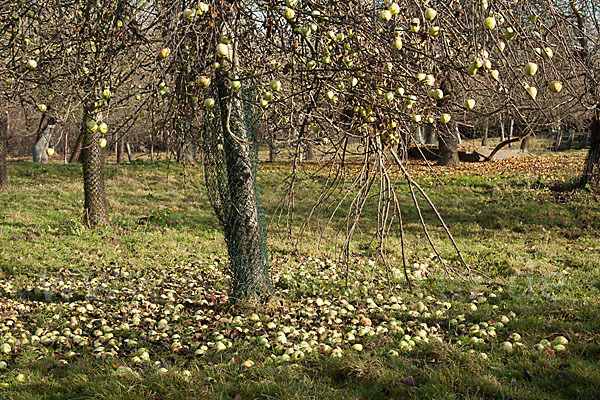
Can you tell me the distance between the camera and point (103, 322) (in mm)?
4199

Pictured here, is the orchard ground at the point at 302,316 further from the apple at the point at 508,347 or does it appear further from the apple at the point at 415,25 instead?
the apple at the point at 415,25

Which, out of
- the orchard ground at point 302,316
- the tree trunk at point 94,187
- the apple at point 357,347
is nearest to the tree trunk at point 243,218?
the orchard ground at point 302,316

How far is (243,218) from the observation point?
4.41 metres

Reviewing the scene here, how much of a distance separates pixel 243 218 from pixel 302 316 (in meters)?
1.04

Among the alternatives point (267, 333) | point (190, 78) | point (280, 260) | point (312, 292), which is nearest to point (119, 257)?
point (280, 260)

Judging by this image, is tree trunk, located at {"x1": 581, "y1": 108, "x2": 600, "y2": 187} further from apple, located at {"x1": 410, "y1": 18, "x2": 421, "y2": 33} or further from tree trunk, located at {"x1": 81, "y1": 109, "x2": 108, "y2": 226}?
tree trunk, located at {"x1": 81, "y1": 109, "x2": 108, "y2": 226}

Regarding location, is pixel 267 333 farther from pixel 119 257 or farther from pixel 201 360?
pixel 119 257

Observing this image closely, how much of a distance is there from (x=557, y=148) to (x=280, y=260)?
2206 cm

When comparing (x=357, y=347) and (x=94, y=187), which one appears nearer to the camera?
(x=357, y=347)

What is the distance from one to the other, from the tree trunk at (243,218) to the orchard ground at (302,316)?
25 centimetres

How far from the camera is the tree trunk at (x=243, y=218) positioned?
4332 mm

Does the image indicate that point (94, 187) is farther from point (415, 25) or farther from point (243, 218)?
point (415, 25)

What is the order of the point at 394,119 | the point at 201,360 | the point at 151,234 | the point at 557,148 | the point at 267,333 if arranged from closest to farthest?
the point at 394,119 → the point at 201,360 → the point at 267,333 → the point at 151,234 → the point at 557,148

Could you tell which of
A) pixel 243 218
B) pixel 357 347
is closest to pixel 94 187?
pixel 243 218
